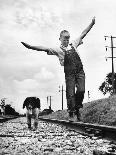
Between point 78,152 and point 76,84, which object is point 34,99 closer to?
point 76,84

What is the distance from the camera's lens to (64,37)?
716 centimetres

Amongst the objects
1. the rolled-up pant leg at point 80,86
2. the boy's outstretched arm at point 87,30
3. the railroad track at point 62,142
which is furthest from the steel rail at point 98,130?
the boy's outstretched arm at point 87,30

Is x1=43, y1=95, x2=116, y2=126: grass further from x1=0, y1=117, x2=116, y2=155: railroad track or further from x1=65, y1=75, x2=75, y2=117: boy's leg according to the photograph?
x1=0, y1=117, x2=116, y2=155: railroad track

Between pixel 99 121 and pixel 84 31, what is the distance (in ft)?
20.0

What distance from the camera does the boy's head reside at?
7057 millimetres

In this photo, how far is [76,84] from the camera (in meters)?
7.52

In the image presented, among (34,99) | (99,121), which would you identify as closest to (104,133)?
(34,99)

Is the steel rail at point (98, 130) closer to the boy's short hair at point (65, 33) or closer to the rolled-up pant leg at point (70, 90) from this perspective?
the rolled-up pant leg at point (70, 90)

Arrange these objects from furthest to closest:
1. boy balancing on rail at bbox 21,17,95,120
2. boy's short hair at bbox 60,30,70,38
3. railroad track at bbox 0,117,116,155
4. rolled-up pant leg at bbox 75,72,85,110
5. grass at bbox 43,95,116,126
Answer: grass at bbox 43,95,116,126, rolled-up pant leg at bbox 75,72,85,110, boy balancing on rail at bbox 21,17,95,120, boy's short hair at bbox 60,30,70,38, railroad track at bbox 0,117,116,155

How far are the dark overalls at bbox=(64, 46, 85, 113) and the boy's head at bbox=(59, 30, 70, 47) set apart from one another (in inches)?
6.9

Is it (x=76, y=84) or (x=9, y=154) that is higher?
(x=76, y=84)

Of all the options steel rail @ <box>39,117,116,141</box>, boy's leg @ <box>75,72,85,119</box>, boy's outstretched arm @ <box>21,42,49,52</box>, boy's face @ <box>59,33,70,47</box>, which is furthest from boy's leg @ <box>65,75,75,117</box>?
boy's outstretched arm @ <box>21,42,49,52</box>

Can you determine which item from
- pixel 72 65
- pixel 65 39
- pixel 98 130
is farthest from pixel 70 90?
pixel 98 130

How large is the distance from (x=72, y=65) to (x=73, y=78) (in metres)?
0.32
